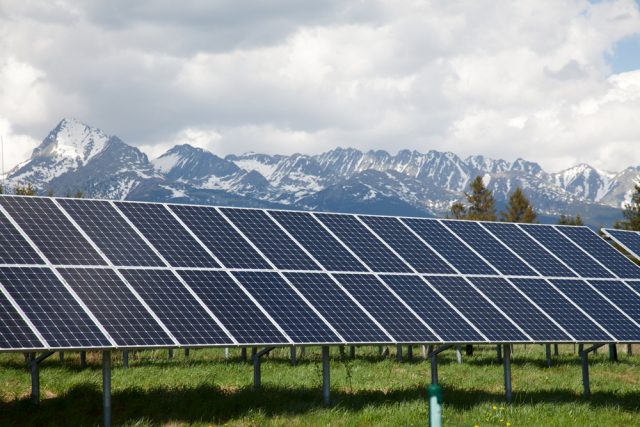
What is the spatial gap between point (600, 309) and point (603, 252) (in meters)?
5.55

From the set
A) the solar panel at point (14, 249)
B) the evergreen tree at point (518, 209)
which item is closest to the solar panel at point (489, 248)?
the solar panel at point (14, 249)

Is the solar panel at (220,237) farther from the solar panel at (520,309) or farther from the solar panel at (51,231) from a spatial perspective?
the solar panel at (520,309)

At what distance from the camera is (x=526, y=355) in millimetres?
46500

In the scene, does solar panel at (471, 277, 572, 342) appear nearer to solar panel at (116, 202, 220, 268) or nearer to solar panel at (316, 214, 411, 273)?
solar panel at (316, 214, 411, 273)

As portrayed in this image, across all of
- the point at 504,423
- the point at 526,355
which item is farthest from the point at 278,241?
the point at 526,355

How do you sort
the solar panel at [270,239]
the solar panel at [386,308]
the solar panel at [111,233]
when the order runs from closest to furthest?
1. the solar panel at [111,233]
2. the solar panel at [386,308]
3. the solar panel at [270,239]

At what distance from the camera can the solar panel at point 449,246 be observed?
105 feet

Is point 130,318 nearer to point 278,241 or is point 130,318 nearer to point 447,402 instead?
point 278,241

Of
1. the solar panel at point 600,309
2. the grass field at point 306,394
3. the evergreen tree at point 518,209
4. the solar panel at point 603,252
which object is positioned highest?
the evergreen tree at point 518,209

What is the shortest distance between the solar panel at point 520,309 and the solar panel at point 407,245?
125cm

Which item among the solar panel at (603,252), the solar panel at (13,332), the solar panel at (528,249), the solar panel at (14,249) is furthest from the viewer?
the solar panel at (603,252)

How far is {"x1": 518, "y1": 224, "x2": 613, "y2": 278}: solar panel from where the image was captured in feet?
112

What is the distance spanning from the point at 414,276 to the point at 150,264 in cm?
826

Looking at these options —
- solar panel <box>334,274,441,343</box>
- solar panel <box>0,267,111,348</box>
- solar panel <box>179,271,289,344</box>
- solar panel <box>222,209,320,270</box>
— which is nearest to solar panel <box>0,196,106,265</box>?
solar panel <box>0,267,111,348</box>
